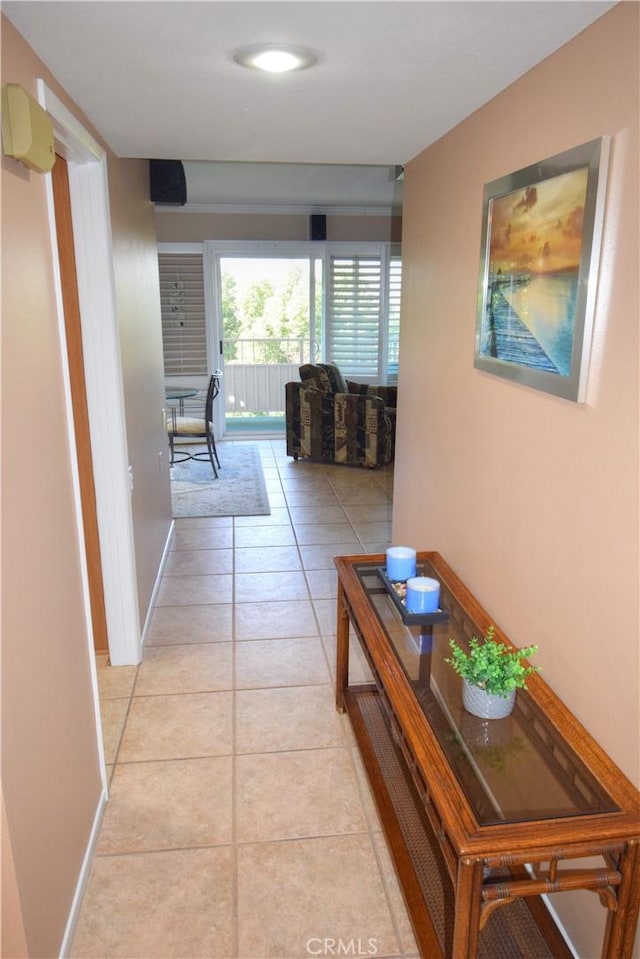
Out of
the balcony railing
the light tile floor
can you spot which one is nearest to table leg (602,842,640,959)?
the light tile floor

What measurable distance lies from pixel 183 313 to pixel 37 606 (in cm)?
650

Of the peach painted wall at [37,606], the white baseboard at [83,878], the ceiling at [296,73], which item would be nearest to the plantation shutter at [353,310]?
the ceiling at [296,73]

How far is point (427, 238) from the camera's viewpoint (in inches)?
117

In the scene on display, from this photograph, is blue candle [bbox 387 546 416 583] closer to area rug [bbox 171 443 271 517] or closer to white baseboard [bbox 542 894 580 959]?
white baseboard [bbox 542 894 580 959]

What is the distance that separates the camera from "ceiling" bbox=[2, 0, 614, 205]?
154 centimetres

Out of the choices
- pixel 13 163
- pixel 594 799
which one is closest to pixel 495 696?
pixel 594 799

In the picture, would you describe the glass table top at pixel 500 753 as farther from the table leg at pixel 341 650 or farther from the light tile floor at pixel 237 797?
the light tile floor at pixel 237 797

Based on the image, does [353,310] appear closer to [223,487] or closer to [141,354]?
[223,487]

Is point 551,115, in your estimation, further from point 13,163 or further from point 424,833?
point 424,833

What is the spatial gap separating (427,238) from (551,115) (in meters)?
1.17

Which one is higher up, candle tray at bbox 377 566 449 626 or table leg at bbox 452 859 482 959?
candle tray at bbox 377 566 449 626

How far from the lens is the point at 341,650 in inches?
110

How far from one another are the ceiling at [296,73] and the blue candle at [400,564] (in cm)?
151

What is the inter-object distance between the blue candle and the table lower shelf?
0.63 meters
